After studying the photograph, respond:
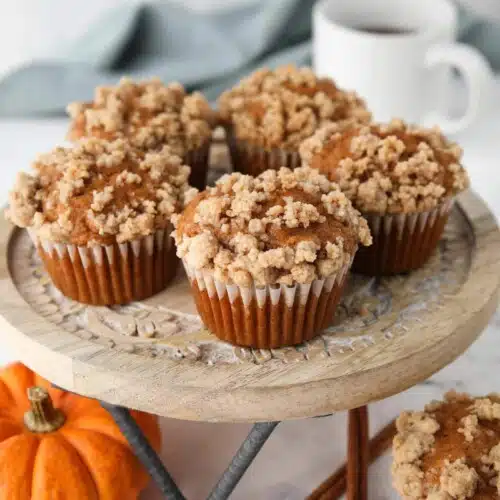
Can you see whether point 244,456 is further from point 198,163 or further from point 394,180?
point 198,163

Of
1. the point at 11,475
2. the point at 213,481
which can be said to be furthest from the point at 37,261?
the point at 213,481

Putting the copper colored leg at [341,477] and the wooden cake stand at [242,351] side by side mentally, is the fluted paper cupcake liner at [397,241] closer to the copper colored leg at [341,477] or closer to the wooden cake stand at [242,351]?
the wooden cake stand at [242,351]

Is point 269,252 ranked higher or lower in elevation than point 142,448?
higher

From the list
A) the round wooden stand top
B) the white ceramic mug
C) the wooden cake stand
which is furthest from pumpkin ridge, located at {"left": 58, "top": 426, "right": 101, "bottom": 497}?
the white ceramic mug

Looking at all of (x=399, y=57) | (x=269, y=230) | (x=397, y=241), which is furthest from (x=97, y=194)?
(x=399, y=57)

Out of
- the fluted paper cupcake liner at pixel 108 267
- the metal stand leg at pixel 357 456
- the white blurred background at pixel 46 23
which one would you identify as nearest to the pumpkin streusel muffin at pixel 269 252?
the fluted paper cupcake liner at pixel 108 267

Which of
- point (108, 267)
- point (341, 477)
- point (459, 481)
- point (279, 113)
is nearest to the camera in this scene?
point (459, 481)
